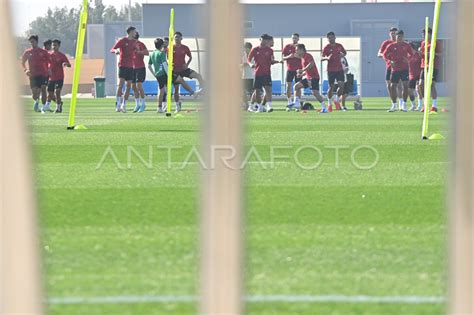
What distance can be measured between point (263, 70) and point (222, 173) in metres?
24.6

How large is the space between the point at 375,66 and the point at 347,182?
143 feet

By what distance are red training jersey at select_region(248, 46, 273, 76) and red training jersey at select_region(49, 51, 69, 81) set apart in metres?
4.25

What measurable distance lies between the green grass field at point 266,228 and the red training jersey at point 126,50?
11.3 meters

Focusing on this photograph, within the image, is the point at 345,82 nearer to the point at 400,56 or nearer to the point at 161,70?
the point at 400,56

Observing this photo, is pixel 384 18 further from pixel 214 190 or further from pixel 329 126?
pixel 214 190

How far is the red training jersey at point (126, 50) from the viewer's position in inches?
926

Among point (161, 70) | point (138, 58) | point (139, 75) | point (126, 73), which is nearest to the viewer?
point (126, 73)

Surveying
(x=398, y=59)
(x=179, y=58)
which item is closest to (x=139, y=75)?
(x=179, y=58)

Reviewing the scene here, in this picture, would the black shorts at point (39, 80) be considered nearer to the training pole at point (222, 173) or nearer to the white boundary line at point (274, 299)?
the white boundary line at point (274, 299)

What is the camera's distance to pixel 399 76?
1005 inches

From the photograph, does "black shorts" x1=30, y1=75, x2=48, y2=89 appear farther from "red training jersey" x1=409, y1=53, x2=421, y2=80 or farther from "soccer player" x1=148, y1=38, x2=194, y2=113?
"red training jersey" x1=409, y1=53, x2=421, y2=80

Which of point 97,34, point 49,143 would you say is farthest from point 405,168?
point 97,34

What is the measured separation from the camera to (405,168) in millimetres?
9719

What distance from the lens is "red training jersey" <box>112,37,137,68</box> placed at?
23.5 m
